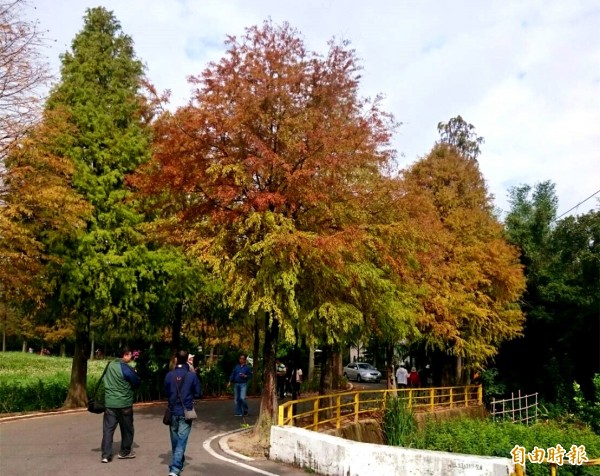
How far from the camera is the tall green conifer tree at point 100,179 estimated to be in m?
16.3

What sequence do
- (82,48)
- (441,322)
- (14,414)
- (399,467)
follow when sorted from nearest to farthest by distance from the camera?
(399,467) < (14,414) < (82,48) < (441,322)

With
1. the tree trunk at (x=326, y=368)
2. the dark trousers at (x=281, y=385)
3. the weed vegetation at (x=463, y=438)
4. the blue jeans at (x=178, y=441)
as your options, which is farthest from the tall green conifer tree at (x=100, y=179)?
the blue jeans at (x=178, y=441)

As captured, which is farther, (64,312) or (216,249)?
(64,312)

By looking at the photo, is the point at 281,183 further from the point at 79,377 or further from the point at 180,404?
the point at 79,377

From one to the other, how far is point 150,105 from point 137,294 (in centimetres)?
590

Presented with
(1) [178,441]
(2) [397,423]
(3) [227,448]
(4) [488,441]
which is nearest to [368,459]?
(1) [178,441]

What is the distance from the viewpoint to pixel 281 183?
41.7 ft

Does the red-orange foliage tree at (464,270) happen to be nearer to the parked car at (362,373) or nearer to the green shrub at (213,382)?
the green shrub at (213,382)

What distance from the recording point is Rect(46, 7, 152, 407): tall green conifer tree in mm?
16312

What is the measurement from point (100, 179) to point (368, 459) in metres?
12.4

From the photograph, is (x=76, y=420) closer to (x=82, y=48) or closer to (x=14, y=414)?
(x=14, y=414)

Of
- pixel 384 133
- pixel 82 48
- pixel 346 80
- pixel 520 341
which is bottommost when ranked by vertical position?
pixel 520 341

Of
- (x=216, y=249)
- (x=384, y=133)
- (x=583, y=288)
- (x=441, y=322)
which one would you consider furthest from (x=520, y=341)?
(x=216, y=249)

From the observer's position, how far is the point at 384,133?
13.6 metres
